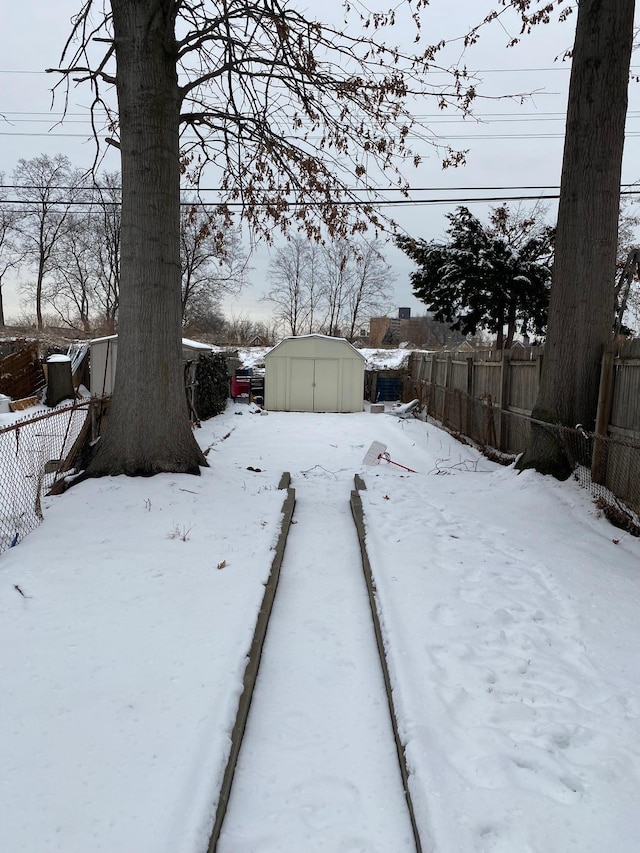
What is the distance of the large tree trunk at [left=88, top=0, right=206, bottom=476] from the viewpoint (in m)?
6.01

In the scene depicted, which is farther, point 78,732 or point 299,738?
point 299,738

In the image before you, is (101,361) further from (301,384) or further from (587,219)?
(587,219)

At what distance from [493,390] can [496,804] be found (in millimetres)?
9219

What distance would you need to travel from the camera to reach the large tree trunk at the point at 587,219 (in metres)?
5.97

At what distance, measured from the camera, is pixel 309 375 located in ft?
63.6

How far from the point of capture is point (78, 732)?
2.31 m

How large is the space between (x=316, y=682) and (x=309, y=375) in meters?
16.8

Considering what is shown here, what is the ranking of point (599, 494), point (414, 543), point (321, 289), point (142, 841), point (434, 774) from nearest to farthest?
point (142, 841), point (434, 774), point (414, 543), point (599, 494), point (321, 289)

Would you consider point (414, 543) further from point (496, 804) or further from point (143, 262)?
point (143, 262)

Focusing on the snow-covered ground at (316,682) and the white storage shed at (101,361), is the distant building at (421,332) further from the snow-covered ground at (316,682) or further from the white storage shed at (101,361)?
the snow-covered ground at (316,682)

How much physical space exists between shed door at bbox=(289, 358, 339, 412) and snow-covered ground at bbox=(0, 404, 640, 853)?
1401cm

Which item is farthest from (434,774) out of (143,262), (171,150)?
(171,150)

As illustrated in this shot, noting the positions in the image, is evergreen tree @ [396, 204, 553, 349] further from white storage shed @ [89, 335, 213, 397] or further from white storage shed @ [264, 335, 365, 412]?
white storage shed @ [89, 335, 213, 397]

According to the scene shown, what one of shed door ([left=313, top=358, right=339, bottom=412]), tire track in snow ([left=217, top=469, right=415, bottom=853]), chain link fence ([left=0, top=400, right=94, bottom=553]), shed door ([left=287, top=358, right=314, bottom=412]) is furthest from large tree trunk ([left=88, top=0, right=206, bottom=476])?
shed door ([left=313, top=358, right=339, bottom=412])
